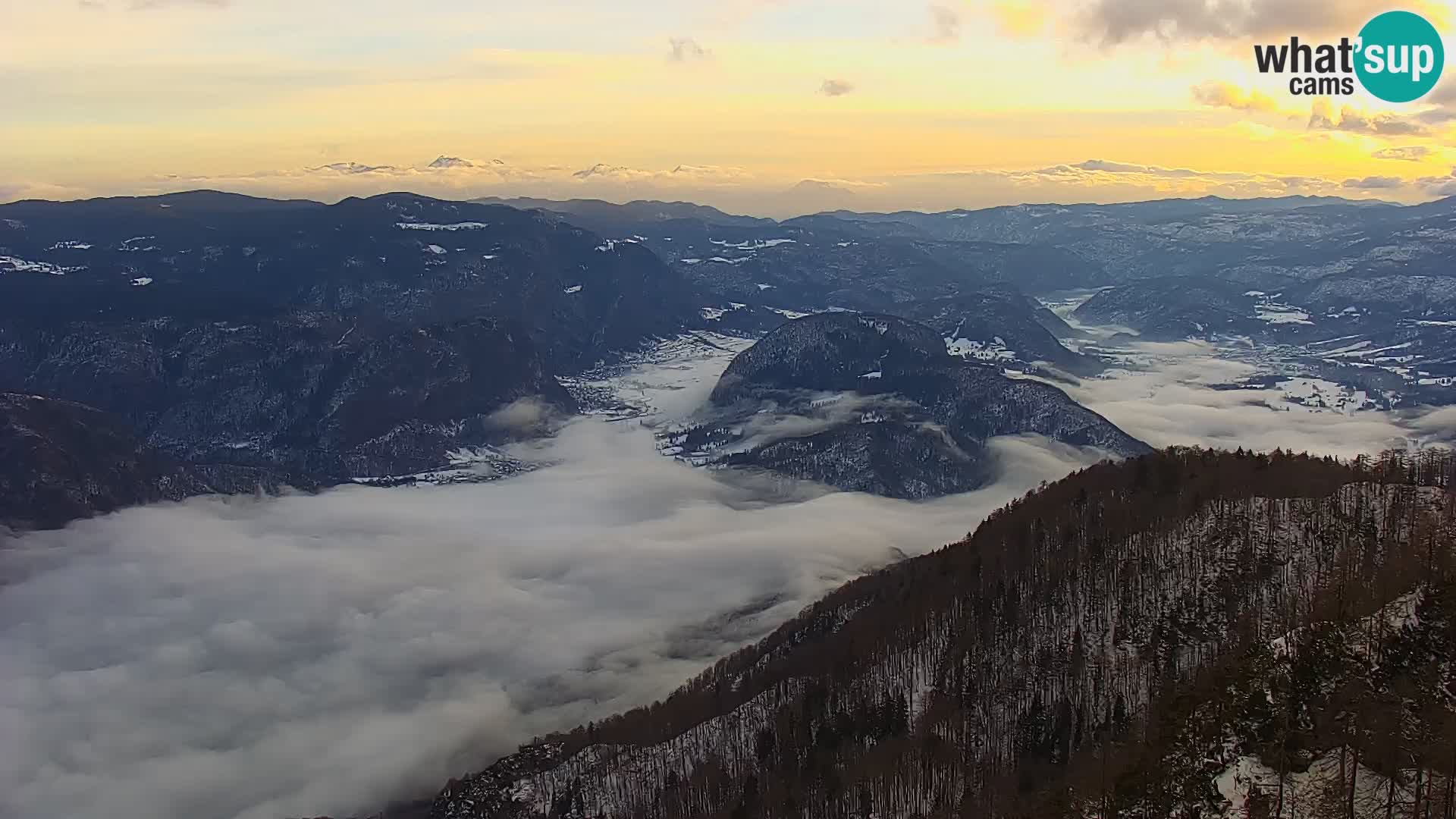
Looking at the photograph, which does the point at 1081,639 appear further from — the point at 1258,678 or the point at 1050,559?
the point at 1258,678

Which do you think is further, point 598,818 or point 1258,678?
point 598,818

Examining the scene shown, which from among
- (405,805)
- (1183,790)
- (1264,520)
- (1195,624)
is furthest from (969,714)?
(405,805)

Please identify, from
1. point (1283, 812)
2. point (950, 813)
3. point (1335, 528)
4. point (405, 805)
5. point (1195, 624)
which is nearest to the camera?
point (1283, 812)

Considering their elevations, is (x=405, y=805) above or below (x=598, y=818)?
below

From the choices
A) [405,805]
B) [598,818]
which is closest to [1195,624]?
[598,818]

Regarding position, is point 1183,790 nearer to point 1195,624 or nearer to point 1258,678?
point 1258,678

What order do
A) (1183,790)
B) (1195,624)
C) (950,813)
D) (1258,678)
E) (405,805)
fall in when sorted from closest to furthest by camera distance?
1. (1183,790)
2. (1258,678)
3. (950,813)
4. (1195,624)
5. (405,805)

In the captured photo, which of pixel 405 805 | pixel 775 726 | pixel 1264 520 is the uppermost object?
pixel 1264 520
